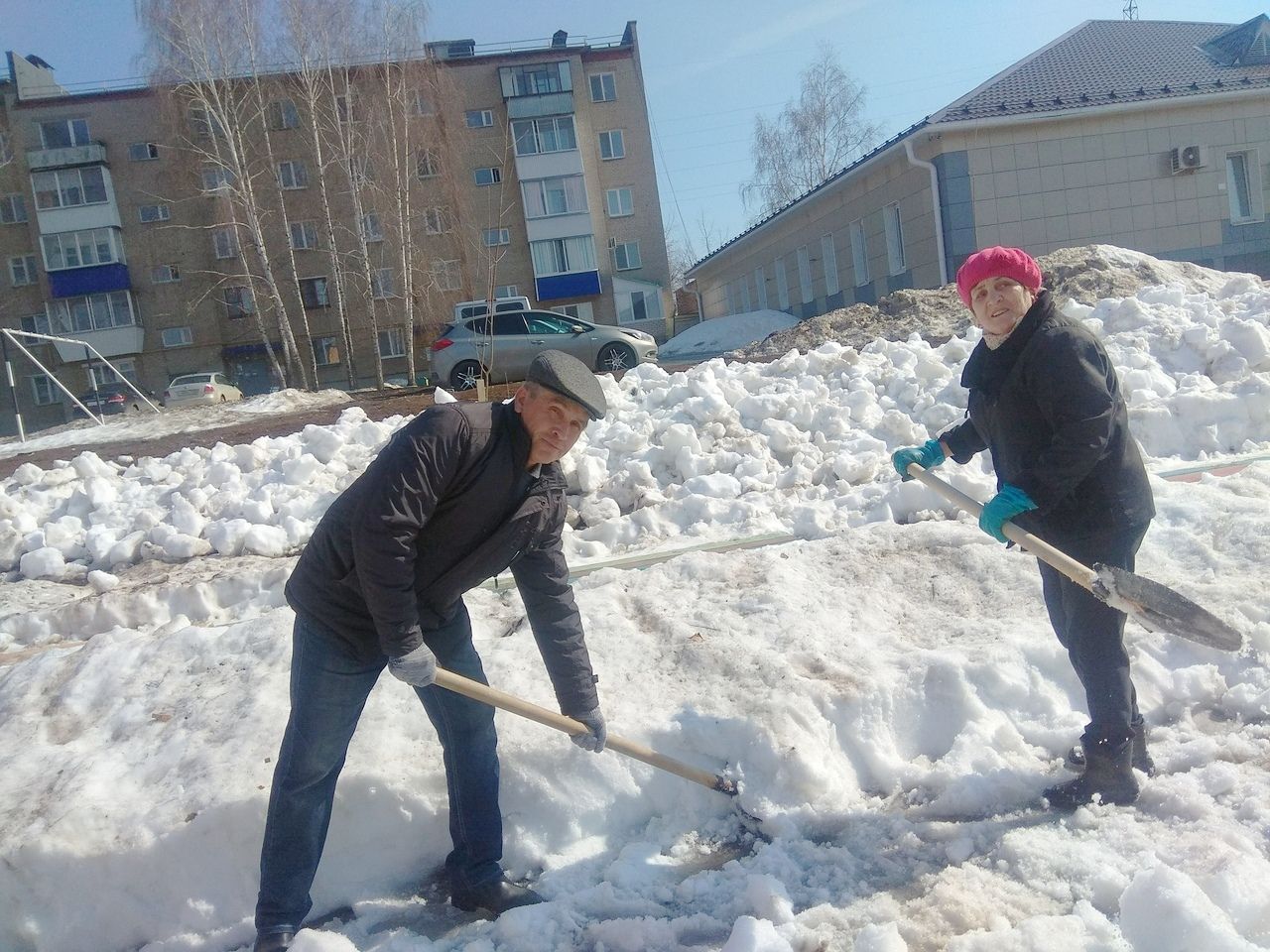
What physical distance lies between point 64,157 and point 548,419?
36565 millimetres

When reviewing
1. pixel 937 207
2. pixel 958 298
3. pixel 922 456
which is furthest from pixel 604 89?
pixel 922 456

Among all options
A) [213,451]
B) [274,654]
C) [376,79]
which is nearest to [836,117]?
[376,79]

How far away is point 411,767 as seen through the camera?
2951 millimetres

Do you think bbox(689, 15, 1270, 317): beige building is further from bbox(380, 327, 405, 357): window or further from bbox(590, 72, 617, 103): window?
bbox(590, 72, 617, 103): window

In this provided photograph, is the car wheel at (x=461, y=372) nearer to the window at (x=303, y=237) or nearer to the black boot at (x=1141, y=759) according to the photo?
the black boot at (x=1141, y=759)

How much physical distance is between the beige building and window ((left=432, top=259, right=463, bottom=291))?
1258cm

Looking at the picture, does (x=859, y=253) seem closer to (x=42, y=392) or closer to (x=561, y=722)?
(x=561, y=722)

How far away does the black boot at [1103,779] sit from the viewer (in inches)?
102

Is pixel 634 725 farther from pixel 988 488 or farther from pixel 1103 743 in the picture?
pixel 988 488

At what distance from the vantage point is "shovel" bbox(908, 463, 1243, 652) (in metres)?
2.38

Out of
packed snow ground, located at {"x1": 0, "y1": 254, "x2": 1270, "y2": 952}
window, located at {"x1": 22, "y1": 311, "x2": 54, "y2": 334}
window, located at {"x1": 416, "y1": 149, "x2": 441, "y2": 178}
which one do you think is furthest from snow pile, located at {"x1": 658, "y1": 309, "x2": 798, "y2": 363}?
window, located at {"x1": 22, "y1": 311, "x2": 54, "y2": 334}

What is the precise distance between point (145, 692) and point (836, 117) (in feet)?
111

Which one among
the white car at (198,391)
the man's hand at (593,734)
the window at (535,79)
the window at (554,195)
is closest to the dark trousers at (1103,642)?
the man's hand at (593,734)

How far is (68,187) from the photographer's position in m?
32.1
